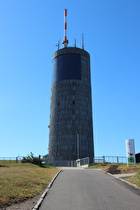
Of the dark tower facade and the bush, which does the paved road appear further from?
the dark tower facade

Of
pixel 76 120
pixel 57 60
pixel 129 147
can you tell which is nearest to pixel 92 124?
pixel 76 120

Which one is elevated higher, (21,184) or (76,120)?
(76,120)

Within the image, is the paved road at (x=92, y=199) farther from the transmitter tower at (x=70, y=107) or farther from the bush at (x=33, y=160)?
the transmitter tower at (x=70, y=107)

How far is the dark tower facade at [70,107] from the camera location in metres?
69.4

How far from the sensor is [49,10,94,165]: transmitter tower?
69250mm

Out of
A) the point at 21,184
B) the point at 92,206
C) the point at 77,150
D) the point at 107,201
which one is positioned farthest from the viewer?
the point at 77,150

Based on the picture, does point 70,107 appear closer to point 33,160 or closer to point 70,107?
point 70,107

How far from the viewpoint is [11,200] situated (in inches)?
450

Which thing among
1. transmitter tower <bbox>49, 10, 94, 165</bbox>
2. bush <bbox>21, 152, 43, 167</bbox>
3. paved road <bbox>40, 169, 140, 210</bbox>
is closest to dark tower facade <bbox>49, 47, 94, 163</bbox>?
transmitter tower <bbox>49, 10, 94, 165</bbox>

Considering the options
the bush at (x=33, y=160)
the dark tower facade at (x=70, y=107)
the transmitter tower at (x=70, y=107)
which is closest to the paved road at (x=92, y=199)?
the bush at (x=33, y=160)

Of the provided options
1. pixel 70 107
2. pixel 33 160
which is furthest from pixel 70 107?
pixel 33 160

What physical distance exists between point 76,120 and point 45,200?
59.4 metres

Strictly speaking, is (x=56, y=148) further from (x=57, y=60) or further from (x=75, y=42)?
(x=75, y=42)

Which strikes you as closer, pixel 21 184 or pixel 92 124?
pixel 21 184
